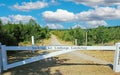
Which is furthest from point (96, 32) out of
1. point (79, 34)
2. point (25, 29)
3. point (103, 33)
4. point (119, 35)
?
point (25, 29)

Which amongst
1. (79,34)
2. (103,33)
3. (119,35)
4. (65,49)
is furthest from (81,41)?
(65,49)

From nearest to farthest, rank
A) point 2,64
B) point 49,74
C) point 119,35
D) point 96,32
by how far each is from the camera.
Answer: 1. point 49,74
2. point 2,64
3. point 96,32
4. point 119,35

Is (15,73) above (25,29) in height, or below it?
below

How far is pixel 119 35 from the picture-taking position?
33.6 meters

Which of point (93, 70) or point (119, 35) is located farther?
point (119, 35)

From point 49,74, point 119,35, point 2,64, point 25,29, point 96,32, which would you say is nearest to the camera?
point 49,74

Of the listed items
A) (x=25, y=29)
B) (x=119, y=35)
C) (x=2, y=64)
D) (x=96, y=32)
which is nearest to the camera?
(x=2, y=64)

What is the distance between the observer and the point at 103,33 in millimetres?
28844

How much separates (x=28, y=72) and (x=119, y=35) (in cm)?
2776

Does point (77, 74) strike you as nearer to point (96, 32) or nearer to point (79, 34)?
point (96, 32)

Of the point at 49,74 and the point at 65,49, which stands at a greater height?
the point at 65,49

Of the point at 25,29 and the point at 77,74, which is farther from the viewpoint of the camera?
the point at 25,29

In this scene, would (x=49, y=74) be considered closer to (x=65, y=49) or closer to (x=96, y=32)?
(x=65, y=49)

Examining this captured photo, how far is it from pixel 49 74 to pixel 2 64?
2013 mm
